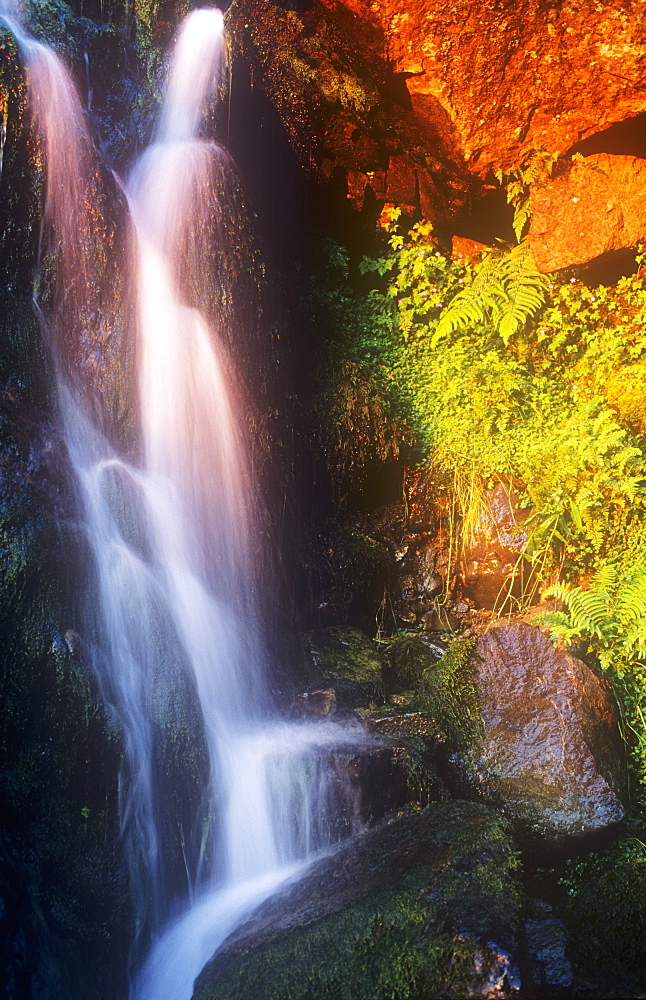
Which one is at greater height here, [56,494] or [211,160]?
[211,160]

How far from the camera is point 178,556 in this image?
185 inches

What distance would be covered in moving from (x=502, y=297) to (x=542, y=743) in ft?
13.8

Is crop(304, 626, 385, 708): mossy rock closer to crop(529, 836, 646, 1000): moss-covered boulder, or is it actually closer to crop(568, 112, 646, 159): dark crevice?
crop(529, 836, 646, 1000): moss-covered boulder

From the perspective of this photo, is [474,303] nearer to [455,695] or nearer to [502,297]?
[502,297]

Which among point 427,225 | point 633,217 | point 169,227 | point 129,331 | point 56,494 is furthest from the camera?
point 427,225

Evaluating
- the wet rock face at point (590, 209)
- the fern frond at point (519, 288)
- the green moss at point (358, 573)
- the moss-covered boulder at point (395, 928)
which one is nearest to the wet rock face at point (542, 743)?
the moss-covered boulder at point (395, 928)

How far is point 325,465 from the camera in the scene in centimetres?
598

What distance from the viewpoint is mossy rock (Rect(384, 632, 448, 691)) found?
5020 mm

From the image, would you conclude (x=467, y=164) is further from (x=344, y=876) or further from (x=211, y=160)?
(x=344, y=876)

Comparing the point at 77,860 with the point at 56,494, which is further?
the point at 56,494

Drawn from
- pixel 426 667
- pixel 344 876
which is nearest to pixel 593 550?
pixel 426 667

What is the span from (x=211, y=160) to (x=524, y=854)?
19.5ft

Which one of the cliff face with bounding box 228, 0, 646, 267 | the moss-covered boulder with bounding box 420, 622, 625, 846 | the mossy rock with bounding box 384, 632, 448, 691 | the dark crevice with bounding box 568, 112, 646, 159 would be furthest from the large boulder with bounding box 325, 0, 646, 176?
the mossy rock with bounding box 384, 632, 448, 691

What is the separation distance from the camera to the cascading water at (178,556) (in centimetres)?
358
